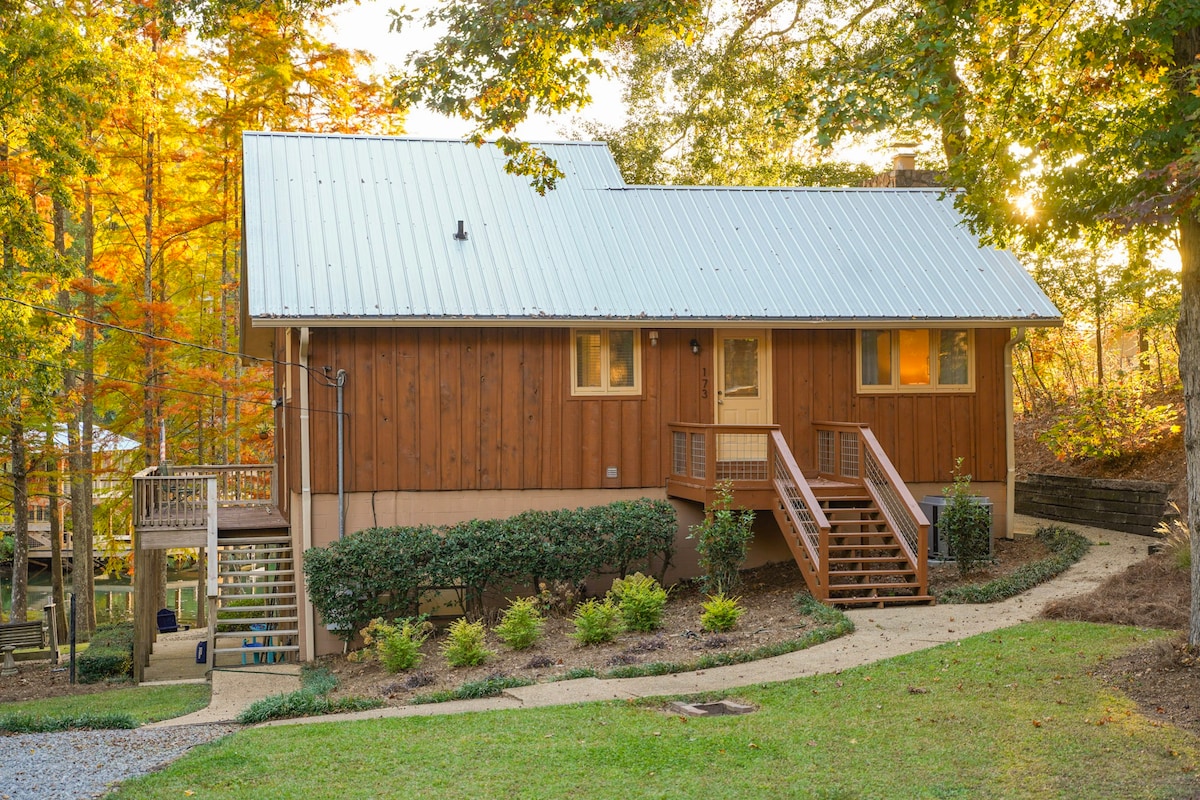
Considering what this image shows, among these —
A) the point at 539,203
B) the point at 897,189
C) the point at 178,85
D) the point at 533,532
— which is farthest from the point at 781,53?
the point at 533,532

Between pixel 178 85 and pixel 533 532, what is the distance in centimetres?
1419

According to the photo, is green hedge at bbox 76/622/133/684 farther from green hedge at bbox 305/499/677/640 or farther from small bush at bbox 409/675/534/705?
small bush at bbox 409/675/534/705

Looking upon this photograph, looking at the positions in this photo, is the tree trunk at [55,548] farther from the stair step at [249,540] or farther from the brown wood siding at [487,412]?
the brown wood siding at [487,412]

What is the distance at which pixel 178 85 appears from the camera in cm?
2264

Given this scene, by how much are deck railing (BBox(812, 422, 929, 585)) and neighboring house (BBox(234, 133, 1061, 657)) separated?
0.04m

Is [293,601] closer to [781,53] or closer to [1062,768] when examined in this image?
[1062,768]

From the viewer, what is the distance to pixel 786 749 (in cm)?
743

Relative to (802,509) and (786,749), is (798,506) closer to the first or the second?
(802,509)

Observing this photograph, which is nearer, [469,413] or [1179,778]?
[1179,778]

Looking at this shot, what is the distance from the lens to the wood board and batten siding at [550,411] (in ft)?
47.5

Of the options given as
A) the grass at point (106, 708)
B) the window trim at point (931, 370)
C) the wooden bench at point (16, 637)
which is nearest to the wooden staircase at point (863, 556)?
the window trim at point (931, 370)

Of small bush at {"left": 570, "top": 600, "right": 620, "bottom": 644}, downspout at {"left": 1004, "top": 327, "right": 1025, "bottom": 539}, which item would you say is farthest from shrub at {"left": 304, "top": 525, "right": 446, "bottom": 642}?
downspout at {"left": 1004, "top": 327, "right": 1025, "bottom": 539}

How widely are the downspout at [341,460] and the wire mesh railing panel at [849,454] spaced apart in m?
6.56

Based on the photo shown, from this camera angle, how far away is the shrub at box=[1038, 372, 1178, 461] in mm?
18031
